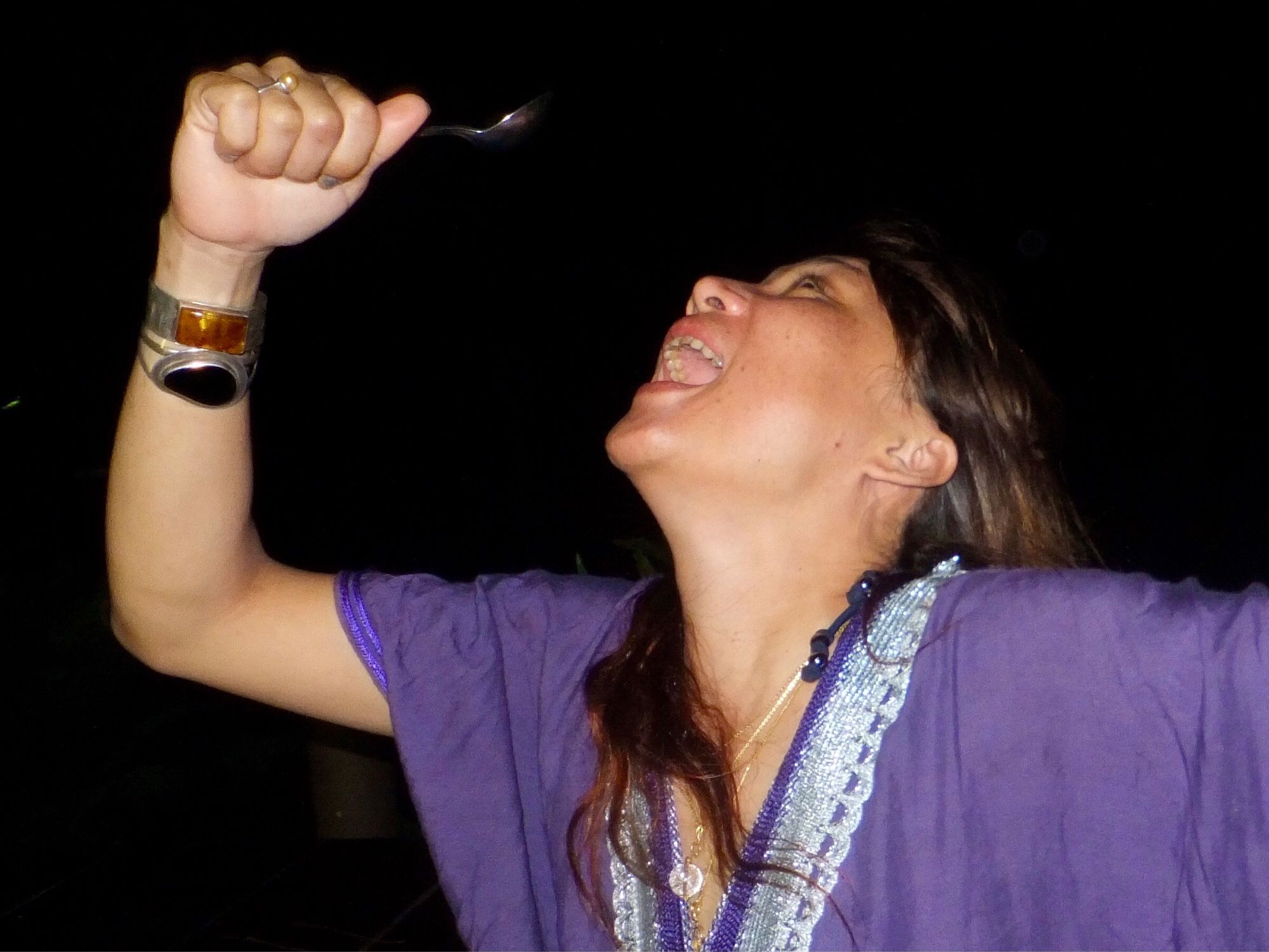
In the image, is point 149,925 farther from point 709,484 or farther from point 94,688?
point 709,484

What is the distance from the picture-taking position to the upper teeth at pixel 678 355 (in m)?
1.42

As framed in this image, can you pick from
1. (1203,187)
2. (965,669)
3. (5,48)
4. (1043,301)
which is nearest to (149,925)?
(5,48)

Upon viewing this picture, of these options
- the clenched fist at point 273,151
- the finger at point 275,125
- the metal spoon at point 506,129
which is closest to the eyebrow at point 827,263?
the metal spoon at point 506,129

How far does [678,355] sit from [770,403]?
22 cm

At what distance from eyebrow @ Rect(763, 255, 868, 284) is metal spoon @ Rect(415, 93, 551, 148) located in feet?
1.67

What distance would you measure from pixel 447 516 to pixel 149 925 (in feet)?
9.00

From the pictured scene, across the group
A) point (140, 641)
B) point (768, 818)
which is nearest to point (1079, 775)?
point (768, 818)

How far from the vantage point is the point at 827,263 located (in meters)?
1.51

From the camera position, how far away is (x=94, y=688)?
132 inches

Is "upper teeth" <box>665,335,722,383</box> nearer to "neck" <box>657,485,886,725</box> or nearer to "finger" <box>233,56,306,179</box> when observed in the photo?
"neck" <box>657,485,886,725</box>

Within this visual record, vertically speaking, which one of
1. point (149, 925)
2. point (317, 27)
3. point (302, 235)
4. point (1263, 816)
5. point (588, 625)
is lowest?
point (149, 925)

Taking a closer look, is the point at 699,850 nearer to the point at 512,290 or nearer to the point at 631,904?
the point at 631,904

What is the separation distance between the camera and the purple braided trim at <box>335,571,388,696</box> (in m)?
1.31

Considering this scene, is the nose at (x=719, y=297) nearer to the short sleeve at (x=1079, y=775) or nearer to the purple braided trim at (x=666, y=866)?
the short sleeve at (x=1079, y=775)
